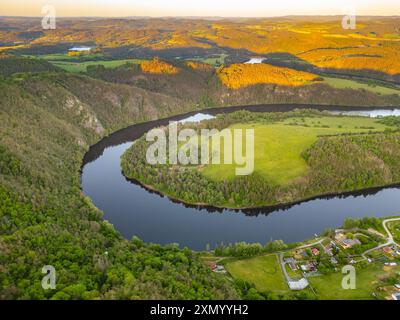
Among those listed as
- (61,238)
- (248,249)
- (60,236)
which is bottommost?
(248,249)

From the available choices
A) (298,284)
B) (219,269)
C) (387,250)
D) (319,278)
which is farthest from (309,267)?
(387,250)

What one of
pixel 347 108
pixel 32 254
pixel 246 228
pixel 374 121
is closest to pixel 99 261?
pixel 32 254

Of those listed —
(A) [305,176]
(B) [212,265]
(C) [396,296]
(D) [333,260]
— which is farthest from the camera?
(A) [305,176]

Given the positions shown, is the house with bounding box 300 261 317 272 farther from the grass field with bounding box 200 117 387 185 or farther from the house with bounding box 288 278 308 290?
the grass field with bounding box 200 117 387 185

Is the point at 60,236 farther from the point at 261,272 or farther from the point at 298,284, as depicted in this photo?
the point at 298,284

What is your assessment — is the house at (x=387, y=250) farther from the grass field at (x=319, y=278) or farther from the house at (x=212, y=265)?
the house at (x=212, y=265)

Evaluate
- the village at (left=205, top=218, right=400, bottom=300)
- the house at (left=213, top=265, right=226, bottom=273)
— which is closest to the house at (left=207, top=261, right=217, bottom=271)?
the village at (left=205, top=218, right=400, bottom=300)
